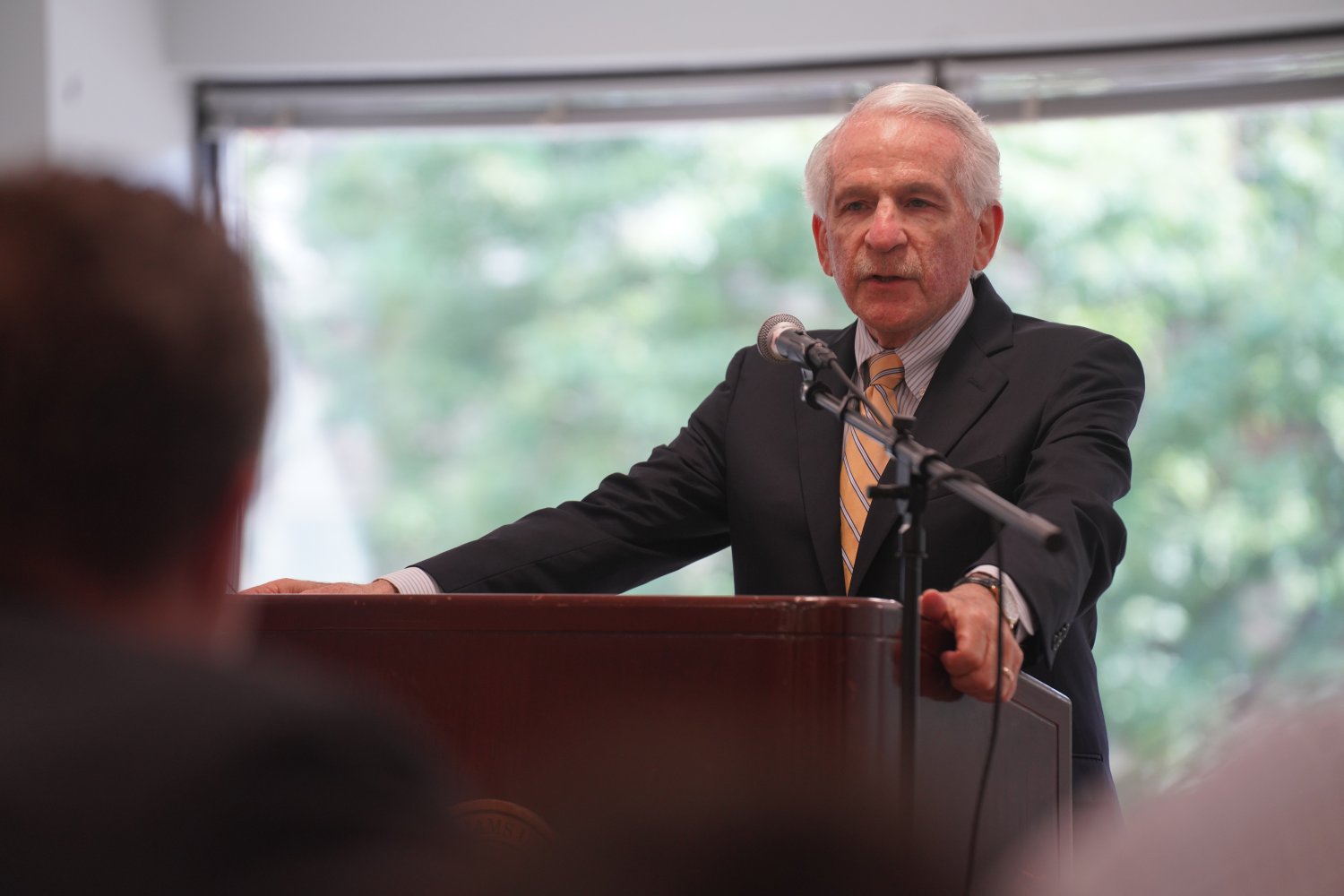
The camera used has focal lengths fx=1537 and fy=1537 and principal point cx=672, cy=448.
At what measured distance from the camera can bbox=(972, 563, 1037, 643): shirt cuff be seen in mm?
1684

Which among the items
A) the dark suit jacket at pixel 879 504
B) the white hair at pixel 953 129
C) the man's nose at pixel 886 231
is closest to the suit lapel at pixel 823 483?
the dark suit jacket at pixel 879 504

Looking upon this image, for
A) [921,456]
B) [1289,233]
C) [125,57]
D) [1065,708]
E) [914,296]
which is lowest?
[1065,708]

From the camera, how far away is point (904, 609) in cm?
143

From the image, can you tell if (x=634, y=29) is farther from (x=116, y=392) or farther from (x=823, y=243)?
(x=116, y=392)

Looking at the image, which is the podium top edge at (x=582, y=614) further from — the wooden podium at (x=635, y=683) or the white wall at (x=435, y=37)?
the white wall at (x=435, y=37)

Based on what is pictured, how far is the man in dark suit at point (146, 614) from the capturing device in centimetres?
56

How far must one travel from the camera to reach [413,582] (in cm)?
202

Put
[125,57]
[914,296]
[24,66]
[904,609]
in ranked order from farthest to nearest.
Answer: [125,57] → [24,66] → [914,296] → [904,609]

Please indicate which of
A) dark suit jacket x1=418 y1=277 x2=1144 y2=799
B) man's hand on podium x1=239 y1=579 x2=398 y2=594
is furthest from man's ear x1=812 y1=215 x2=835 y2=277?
man's hand on podium x1=239 y1=579 x2=398 y2=594

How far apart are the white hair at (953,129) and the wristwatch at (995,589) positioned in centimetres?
89

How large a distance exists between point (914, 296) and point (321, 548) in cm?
350

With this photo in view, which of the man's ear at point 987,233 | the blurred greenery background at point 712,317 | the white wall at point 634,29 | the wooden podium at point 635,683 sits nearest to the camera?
the wooden podium at point 635,683

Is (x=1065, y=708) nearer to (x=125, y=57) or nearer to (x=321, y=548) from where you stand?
(x=125, y=57)

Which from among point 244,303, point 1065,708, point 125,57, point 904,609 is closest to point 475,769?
point 904,609
